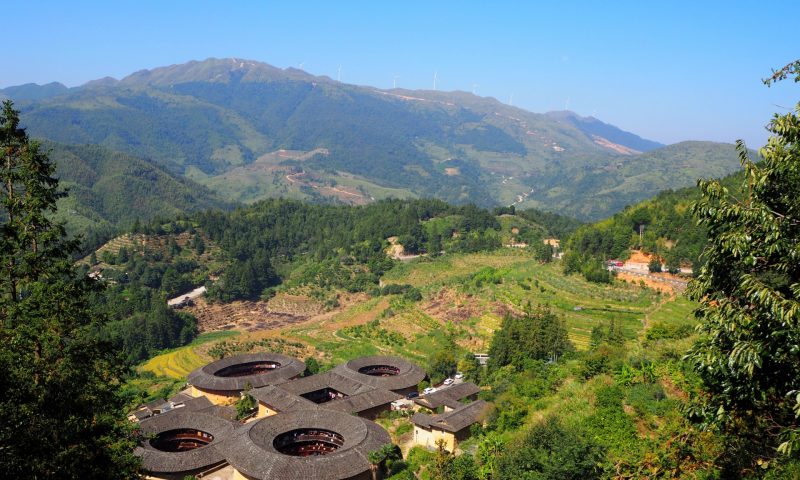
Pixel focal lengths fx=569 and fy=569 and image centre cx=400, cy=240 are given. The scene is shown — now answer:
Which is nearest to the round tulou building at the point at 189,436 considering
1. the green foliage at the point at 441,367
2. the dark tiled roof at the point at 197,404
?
the dark tiled roof at the point at 197,404

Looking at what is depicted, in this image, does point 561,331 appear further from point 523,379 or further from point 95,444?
point 95,444

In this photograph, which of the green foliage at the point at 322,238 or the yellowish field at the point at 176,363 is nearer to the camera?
the yellowish field at the point at 176,363

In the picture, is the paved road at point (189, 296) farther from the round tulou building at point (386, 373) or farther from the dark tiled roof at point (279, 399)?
the dark tiled roof at point (279, 399)

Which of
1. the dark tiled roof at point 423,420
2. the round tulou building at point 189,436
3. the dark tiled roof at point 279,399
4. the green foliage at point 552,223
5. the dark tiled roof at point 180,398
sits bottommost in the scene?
the dark tiled roof at point 180,398

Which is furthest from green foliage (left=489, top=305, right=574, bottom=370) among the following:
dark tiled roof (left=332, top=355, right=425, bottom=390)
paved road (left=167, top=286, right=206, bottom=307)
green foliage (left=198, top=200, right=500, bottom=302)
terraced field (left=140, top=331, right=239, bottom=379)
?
paved road (left=167, top=286, right=206, bottom=307)

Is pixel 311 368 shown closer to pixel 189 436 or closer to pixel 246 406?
pixel 246 406

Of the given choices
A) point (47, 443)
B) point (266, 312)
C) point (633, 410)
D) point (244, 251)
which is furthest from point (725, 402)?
point (244, 251)
